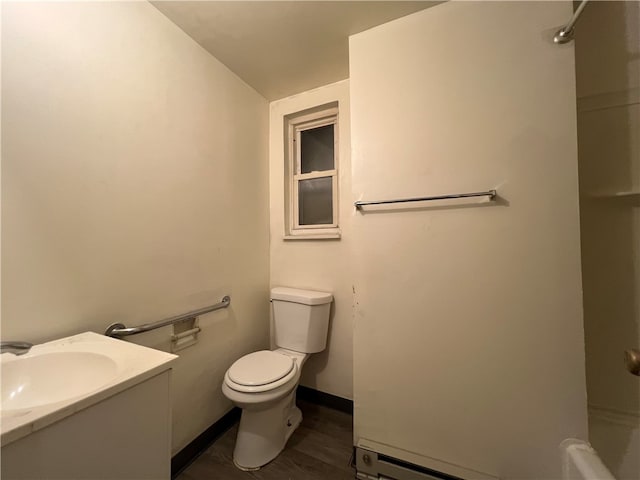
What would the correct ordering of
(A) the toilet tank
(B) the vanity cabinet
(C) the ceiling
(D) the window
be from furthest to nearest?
(D) the window < (A) the toilet tank < (C) the ceiling < (B) the vanity cabinet

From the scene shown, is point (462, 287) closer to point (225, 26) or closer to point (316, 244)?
point (316, 244)

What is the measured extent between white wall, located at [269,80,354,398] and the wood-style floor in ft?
0.81

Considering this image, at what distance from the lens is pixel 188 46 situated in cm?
128

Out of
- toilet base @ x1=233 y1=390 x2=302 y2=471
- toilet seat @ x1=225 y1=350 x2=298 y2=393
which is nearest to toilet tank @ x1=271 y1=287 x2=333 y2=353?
toilet seat @ x1=225 y1=350 x2=298 y2=393

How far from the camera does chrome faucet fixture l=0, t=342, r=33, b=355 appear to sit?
0.67 m

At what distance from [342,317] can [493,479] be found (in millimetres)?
962

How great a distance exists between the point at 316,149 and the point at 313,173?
8.0 inches

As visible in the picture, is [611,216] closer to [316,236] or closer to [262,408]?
[316,236]

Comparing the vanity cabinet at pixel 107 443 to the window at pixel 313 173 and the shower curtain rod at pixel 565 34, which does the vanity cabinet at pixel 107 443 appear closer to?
the window at pixel 313 173

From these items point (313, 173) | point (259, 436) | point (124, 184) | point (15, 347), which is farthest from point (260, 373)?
point (313, 173)

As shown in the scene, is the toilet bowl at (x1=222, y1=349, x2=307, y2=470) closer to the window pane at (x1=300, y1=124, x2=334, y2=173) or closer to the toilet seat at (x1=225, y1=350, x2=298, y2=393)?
the toilet seat at (x1=225, y1=350, x2=298, y2=393)

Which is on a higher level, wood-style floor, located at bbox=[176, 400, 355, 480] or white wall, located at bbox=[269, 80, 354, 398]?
white wall, located at bbox=[269, 80, 354, 398]

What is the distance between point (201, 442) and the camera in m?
1.29

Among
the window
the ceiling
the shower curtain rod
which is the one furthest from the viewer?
the window
